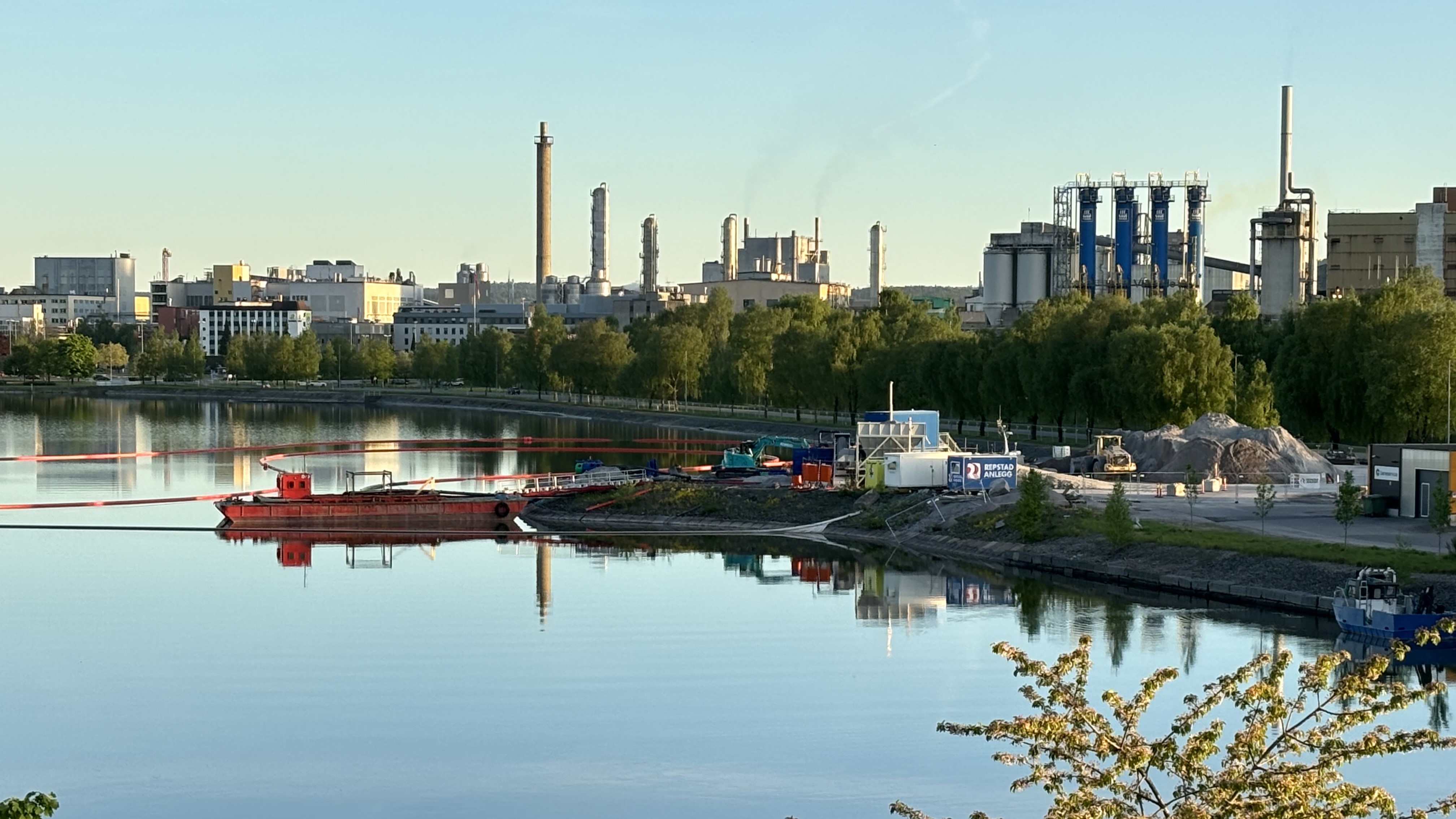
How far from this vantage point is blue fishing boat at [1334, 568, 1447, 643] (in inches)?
1592

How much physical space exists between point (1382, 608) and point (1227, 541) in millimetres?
9687

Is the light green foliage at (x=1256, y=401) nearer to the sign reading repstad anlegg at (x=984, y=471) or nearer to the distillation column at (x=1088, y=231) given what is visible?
the sign reading repstad anlegg at (x=984, y=471)

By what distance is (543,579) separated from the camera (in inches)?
2099

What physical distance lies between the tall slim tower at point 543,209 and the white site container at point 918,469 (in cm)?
12279

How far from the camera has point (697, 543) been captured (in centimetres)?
6219

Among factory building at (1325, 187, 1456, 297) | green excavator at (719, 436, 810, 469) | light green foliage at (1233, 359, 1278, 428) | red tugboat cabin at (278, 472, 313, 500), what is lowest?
red tugboat cabin at (278, 472, 313, 500)

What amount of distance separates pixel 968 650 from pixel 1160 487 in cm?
2414

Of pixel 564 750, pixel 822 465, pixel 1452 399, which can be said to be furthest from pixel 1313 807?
pixel 1452 399

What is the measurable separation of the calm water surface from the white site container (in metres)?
5.51

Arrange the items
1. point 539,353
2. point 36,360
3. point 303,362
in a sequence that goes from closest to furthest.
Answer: point 539,353, point 303,362, point 36,360

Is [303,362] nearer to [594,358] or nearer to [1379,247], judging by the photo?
[594,358]

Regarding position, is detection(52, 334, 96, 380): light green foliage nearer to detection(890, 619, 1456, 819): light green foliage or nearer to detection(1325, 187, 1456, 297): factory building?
detection(1325, 187, 1456, 297): factory building

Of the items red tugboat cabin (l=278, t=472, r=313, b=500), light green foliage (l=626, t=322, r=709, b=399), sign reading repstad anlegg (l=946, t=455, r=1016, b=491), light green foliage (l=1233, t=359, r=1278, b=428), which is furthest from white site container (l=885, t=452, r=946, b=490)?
light green foliage (l=626, t=322, r=709, b=399)

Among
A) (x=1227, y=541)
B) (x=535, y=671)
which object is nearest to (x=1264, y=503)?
(x=1227, y=541)
